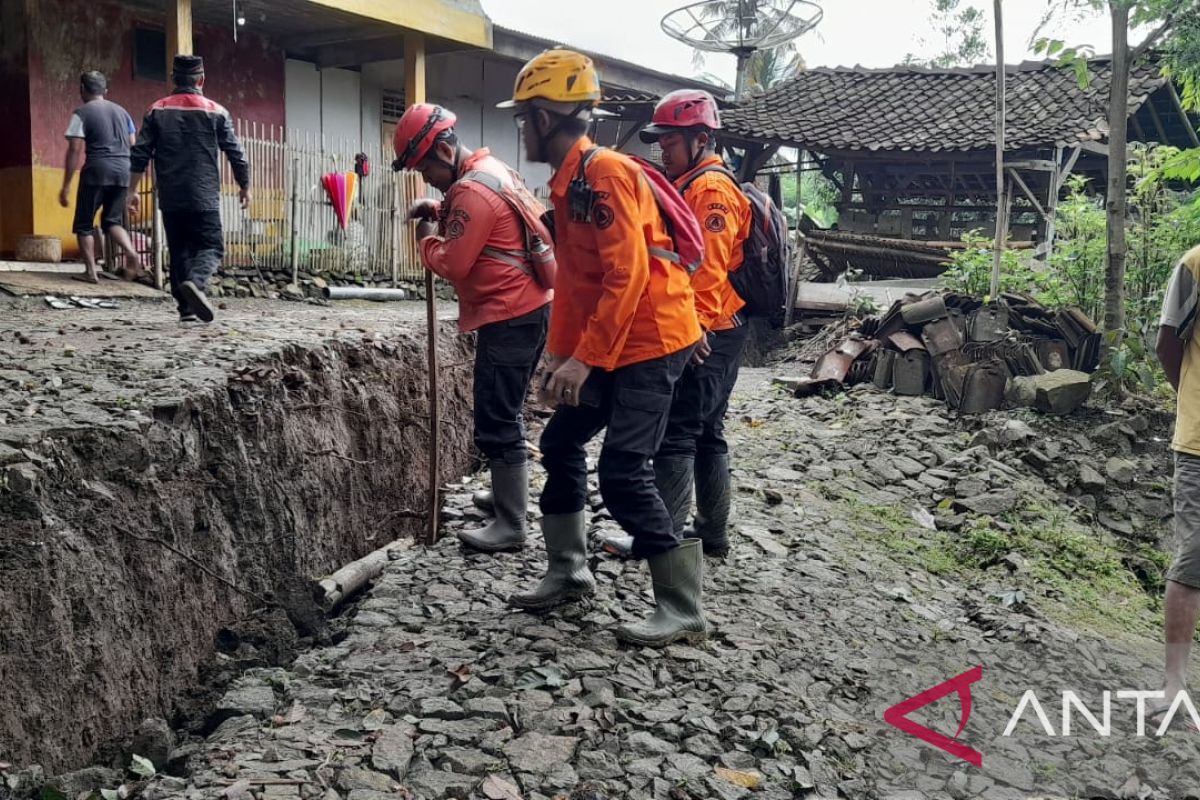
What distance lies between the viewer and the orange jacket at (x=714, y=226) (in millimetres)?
4395

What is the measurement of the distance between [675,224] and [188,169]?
16.4ft

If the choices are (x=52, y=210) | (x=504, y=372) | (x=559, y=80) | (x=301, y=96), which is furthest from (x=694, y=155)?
(x=301, y=96)

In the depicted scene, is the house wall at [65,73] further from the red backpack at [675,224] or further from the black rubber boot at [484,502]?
the red backpack at [675,224]

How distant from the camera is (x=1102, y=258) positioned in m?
10.3

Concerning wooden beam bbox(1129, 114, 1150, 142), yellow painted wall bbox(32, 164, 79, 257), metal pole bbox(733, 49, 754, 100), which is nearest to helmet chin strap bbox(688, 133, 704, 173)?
yellow painted wall bbox(32, 164, 79, 257)

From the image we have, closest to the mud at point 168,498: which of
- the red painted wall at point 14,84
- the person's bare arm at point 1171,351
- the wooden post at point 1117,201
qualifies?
the person's bare arm at point 1171,351

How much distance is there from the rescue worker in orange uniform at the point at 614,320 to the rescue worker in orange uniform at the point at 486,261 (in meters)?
0.66

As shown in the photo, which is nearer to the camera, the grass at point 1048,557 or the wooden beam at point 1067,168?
the grass at point 1048,557

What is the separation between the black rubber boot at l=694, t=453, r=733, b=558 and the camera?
502cm

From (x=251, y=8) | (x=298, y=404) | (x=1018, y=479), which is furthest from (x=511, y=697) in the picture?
(x=251, y=8)

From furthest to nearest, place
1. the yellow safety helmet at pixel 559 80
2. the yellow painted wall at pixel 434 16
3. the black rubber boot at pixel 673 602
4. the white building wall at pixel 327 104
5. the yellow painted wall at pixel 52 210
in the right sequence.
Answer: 1. the white building wall at pixel 327 104
2. the yellow painted wall at pixel 434 16
3. the yellow painted wall at pixel 52 210
4. the black rubber boot at pixel 673 602
5. the yellow safety helmet at pixel 559 80

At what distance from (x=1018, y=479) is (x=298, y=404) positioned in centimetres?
555

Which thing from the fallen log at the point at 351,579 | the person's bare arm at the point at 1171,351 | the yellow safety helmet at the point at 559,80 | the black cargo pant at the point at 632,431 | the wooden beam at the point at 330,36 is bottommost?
the fallen log at the point at 351,579

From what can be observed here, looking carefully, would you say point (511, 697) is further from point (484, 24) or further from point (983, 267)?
point (484, 24)
